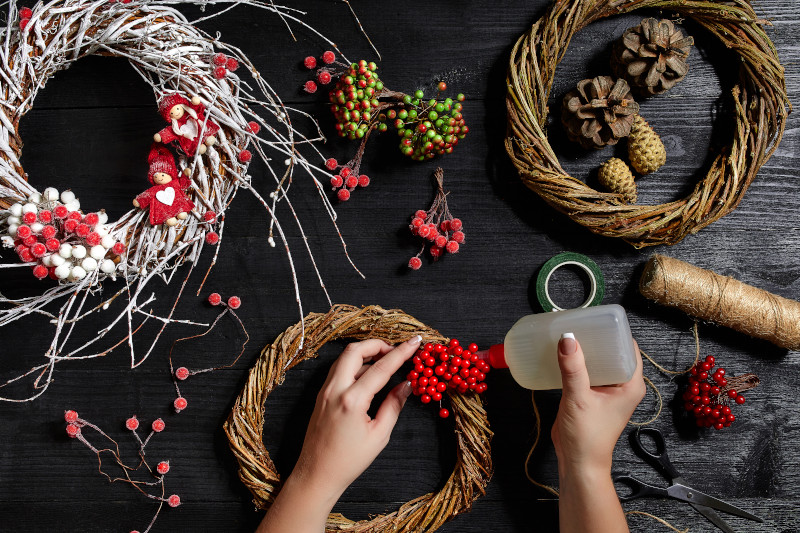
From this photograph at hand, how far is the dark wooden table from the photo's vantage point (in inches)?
47.8

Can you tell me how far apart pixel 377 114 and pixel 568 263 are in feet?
1.76

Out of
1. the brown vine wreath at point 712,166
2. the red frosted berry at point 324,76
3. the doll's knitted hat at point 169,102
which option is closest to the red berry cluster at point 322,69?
the red frosted berry at point 324,76

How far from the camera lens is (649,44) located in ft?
3.67

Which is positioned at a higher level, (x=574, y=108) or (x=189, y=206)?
(x=574, y=108)

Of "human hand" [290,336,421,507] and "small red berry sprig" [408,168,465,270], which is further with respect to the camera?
"small red berry sprig" [408,168,465,270]

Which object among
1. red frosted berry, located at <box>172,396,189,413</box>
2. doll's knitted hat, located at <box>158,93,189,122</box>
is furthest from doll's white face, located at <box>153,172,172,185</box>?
red frosted berry, located at <box>172,396,189,413</box>

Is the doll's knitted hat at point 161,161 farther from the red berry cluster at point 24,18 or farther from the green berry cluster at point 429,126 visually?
the green berry cluster at point 429,126

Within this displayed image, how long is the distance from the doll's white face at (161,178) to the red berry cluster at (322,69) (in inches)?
14.2

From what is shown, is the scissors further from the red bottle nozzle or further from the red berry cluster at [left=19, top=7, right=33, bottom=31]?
the red berry cluster at [left=19, top=7, right=33, bottom=31]

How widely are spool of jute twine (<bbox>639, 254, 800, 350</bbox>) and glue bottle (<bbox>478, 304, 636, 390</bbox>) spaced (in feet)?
0.69

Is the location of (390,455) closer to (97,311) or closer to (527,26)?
(97,311)

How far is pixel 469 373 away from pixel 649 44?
30.1 inches

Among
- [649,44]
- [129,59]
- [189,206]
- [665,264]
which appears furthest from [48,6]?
[665,264]

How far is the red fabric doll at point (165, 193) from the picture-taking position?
1.12 meters
